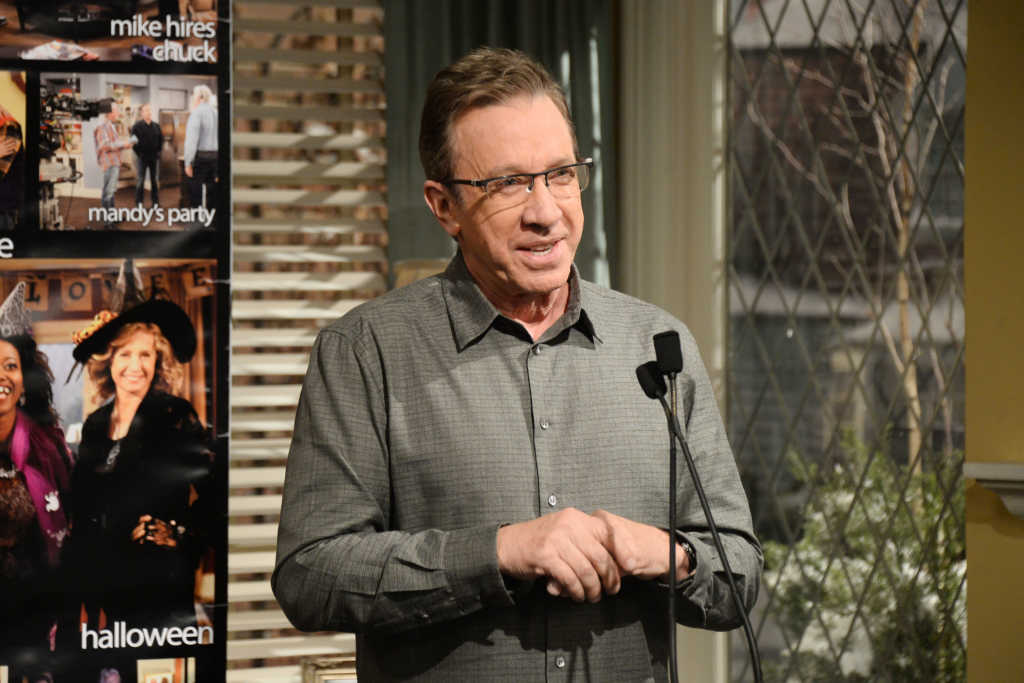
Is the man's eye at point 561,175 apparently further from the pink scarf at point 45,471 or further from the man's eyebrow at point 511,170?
the pink scarf at point 45,471

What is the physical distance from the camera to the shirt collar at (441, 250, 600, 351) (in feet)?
5.03

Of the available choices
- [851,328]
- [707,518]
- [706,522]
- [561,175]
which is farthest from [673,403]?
[851,328]

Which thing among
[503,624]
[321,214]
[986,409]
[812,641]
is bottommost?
[812,641]

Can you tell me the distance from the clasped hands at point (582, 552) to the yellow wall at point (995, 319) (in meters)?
1.65

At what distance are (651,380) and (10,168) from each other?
1.86 m

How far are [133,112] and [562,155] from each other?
1.50m

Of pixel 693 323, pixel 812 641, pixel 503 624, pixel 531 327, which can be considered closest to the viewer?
pixel 503 624

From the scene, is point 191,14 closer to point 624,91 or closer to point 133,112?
point 133,112

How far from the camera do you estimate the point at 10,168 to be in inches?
101

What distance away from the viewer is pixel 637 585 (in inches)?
58.2

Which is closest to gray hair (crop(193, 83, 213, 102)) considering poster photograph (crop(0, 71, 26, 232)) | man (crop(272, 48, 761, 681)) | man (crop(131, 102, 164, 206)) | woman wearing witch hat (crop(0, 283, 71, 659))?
man (crop(131, 102, 164, 206))

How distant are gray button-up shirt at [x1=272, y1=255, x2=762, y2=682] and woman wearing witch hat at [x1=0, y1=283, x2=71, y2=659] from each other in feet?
4.31

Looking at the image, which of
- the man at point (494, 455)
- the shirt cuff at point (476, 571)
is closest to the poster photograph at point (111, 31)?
the man at point (494, 455)

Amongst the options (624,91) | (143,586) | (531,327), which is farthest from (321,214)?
(531,327)
